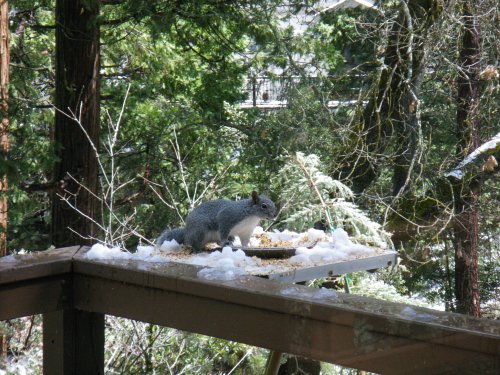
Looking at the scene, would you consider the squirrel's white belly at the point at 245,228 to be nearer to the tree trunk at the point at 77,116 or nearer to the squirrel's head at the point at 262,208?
the squirrel's head at the point at 262,208

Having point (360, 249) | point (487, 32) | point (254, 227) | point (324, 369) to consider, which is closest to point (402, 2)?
point (487, 32)

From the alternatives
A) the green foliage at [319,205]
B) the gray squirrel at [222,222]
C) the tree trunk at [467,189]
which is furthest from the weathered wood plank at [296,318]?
the tree trunk at [467,189]

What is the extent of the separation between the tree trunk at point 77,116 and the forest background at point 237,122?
0.01 metres

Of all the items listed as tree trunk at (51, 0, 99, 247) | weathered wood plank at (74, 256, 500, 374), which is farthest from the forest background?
weathered wood plank at (74, 256, 500, 374)

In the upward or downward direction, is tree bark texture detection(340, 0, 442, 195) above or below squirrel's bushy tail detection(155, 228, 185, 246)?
above

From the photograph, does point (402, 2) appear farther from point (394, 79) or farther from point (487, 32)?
point (487, 32)

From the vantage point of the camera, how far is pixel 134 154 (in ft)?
26.9

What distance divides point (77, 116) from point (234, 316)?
16.2 feet

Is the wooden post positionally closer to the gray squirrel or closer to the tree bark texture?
the gray squirrel

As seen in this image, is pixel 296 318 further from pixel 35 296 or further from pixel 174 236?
pixel 174 236

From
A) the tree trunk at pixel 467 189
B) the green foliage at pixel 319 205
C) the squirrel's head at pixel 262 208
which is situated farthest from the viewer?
the tree trunk at pixel 467 189

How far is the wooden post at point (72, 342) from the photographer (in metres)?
1.69

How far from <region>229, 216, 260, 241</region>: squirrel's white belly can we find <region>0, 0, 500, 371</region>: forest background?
57.7 inches

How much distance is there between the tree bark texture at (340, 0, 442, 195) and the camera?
22.2ft
